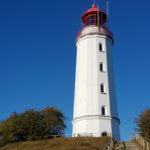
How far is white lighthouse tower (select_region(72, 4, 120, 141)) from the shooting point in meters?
30.7

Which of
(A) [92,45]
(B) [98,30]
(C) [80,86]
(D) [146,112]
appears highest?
(B) [98,30]

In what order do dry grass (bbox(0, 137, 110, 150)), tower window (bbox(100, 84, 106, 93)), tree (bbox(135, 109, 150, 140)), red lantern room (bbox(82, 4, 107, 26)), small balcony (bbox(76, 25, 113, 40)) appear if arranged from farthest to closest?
red lantern room (bbox(82, 4, 107, 26)) < small balcony (bbox(76, 25, 113, 40)) < tower window (bbox(100, 84, 106, 93)) < tree (bbox(135, 109, 150, 140)) < dry grass (bbox(0, 137, 110, 150))

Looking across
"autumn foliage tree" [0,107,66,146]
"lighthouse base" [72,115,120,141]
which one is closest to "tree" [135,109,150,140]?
"lighthouse base" [72,115,120,141]

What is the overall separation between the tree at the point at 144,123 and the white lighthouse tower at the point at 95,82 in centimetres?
326

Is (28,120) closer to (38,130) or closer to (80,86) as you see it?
(38,130)

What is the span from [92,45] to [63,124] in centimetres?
1170

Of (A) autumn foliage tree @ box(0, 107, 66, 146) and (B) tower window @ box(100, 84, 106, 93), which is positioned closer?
(A) autumn foliage tree @ box(0, 107, 66, 146)

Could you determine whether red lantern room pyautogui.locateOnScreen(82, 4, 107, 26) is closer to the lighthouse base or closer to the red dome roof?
the red dome roof

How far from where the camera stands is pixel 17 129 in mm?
29766

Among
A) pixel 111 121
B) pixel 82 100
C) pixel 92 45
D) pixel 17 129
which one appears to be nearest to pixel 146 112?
pixel 111 121

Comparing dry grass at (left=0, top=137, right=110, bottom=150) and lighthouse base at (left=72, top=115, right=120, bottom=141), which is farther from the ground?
lighthouse base at (left=72, top=115, right=120, bottom=141)

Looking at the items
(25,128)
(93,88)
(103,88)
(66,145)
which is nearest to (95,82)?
(93,88)

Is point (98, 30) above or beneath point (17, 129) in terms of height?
above

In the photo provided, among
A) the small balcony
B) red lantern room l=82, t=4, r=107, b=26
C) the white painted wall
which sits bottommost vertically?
the white painted wall
